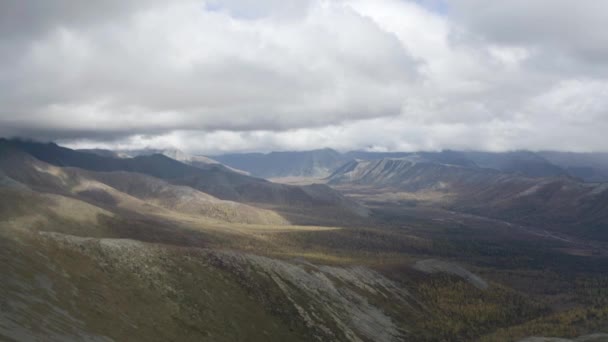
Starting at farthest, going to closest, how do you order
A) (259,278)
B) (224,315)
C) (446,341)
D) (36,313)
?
(446,341) < (259,278) < (224,315) < (36,313)

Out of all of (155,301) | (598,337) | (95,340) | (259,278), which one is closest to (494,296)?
(598,337)

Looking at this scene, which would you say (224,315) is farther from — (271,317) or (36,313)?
(36,313)

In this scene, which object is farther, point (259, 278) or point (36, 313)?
point (259, 278)

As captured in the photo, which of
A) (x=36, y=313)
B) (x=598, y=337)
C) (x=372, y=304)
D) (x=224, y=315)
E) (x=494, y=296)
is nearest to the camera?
(x=36, y=313)

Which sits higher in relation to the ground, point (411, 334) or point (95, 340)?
point (95, 340)

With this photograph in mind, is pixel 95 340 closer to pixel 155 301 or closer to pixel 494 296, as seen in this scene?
pixel 155 301

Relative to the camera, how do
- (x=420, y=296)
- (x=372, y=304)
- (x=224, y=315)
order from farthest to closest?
1. (x=420, y=296)
2. (x=372, y=304)
3. (x=224, y=315)

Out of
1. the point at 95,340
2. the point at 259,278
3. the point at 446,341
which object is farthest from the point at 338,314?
the point at 95,340

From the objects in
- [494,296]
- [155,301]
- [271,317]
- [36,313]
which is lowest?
[494,296]

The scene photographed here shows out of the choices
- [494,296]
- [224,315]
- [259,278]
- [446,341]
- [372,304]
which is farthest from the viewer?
[494,296]
